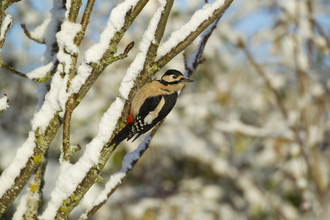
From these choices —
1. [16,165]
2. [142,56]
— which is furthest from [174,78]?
[16,165]

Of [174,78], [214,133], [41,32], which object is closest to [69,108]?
[41,32]

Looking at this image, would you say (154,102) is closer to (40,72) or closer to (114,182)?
(114,182)

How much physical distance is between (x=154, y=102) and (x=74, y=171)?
1002mm

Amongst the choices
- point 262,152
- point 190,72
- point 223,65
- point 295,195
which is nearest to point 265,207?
point 295,195

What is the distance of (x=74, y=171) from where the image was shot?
1548 millimetres

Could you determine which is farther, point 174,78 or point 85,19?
point 174,78

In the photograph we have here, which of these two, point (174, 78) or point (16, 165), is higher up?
point (174, 78)

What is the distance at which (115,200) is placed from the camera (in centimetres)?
684

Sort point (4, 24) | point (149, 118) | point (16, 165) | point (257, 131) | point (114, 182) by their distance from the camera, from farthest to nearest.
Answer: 1. point (257, 131)
2. point (149, 118)
3. point (114, 182)
4. point (16, 165)
5. point (4, 24)

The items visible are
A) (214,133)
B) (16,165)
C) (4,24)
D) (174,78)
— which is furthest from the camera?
(214,133)

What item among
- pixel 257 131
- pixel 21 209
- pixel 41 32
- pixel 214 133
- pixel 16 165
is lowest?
pixel 21 209

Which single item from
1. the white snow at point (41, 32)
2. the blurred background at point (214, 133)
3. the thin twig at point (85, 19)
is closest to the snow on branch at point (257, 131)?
the blurred background at point (214, 133)

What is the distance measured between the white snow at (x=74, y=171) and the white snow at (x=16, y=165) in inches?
9.2

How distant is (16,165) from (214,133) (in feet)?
19.0
